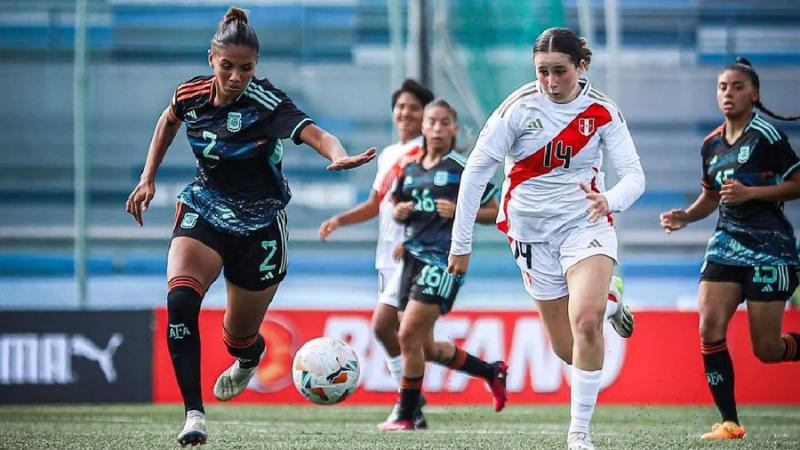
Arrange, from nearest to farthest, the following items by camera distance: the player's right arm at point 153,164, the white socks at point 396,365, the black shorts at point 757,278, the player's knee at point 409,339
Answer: the player's right arm at point 153,164
the black shorts at point 757,278
the player's knee at point 409,339
the white socks at point 396,365

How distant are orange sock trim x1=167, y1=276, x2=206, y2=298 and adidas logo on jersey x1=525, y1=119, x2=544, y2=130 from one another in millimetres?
1792

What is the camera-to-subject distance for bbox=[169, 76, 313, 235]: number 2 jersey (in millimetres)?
6793

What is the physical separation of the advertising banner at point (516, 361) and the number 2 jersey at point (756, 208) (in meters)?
4.54

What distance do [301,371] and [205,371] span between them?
4.81m

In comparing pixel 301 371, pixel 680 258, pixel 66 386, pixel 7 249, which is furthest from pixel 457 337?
pixel 7 249

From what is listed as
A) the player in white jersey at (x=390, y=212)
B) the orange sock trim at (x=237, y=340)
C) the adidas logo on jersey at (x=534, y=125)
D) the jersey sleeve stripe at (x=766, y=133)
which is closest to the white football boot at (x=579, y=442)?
the adidas logo on jersey at (x=534, y=125)

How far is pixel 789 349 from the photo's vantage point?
8.48m

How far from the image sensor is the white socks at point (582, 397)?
6.23 m

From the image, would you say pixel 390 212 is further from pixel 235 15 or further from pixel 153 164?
pixel 235 15

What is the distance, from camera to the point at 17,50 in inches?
687

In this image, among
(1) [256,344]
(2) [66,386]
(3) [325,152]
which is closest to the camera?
(3) [325,152]

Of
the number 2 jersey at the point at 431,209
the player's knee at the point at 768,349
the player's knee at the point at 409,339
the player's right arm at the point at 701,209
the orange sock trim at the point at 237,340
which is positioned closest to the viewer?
the orange sock trim at the point at 237,340

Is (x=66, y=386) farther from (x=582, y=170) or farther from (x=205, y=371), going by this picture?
(x=582, y=170)

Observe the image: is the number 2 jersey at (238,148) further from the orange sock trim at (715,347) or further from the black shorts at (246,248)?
the orange sock trim at (715,347)
